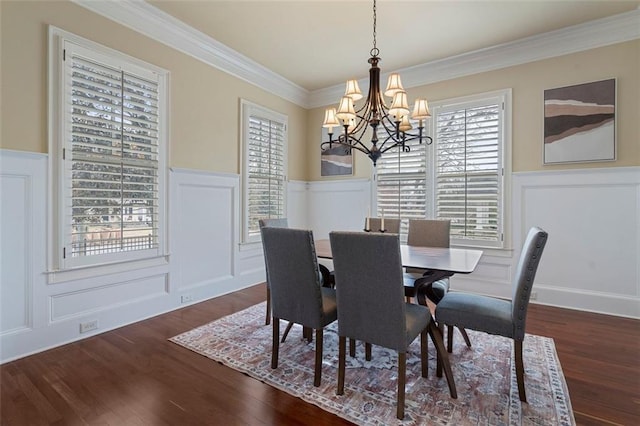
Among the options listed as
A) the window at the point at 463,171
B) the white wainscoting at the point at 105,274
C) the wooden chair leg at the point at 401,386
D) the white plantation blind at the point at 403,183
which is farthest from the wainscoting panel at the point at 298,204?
the wooden chair leg at the point at 401,386

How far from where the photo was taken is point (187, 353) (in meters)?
2.41

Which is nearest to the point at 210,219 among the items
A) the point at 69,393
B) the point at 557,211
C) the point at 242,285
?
the point at 242,285

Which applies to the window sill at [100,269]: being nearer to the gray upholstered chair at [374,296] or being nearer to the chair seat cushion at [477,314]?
the gray upholstered chair at [374,296]

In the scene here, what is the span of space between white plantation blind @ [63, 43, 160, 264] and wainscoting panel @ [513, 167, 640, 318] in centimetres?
410

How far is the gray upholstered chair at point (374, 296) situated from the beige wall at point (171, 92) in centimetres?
244

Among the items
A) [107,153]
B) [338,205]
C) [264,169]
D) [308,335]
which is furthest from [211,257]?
→ [338,205]

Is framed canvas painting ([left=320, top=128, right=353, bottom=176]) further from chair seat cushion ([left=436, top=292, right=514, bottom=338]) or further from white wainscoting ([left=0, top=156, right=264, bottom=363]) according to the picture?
chair seat cushion ([left=436, top=292, right=514, bottom=338])

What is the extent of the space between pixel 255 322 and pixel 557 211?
11.5 feet

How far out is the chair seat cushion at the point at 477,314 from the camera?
1.86 meters

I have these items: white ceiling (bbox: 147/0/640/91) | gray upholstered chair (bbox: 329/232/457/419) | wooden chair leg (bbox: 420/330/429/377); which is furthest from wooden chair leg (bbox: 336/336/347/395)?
white ceiling (bbox: 147/0/640/91)

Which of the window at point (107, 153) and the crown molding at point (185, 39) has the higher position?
the crown molding at point (185, 39)

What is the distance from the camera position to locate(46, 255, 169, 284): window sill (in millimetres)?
2482

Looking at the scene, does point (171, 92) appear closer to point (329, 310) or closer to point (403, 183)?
point (329, 310)

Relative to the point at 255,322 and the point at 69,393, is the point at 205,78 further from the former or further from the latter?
the point at 69,393
